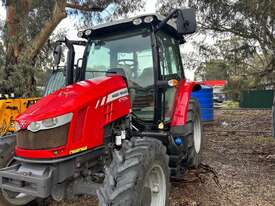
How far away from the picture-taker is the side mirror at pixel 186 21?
357cm

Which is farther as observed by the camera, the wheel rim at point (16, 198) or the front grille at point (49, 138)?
the wheel rim at point (16, 198)

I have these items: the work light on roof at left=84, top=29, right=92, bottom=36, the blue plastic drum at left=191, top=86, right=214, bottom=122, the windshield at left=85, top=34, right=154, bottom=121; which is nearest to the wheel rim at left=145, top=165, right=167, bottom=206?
the windshield at left=85, top=34, right=154, bottom=121

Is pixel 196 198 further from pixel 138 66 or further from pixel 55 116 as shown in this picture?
pixel 55 116

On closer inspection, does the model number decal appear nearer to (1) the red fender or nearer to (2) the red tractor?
(2) the red tractor

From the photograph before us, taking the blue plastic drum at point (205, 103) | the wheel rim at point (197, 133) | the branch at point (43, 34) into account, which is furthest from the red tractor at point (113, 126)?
the blue plastic drum at point (205, 103)

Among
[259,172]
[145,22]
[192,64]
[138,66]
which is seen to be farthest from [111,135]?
[192,64]

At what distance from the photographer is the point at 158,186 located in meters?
3.35

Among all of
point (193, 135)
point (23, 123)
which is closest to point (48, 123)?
point (23, 123)

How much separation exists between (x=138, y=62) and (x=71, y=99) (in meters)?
1.19

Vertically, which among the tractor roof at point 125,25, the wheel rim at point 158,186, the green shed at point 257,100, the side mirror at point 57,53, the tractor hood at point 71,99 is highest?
the tractor roof at point 125,25

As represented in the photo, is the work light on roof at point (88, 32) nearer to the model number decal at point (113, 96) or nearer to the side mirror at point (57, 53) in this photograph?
the side mirror at point (57, 53)

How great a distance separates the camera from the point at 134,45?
13.3 ft

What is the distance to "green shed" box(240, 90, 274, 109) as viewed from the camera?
23781 millimetres

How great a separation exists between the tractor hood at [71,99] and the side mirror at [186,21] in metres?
0.87
